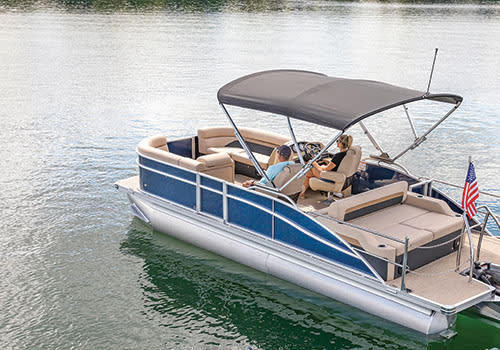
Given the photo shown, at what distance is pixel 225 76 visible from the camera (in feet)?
84.5

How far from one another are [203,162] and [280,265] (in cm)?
209

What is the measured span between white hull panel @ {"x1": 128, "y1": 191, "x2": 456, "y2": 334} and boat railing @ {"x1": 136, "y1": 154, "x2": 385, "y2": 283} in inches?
6.9

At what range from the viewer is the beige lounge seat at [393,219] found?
8.02 metres

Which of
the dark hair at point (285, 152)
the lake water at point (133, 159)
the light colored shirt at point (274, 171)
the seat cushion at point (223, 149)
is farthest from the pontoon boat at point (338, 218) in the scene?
the seat cushion at point (223, 149)

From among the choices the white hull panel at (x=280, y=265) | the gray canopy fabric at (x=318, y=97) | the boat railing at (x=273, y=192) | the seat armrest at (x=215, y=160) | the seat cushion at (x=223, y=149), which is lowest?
the white hull panel at (x=280, y=265)

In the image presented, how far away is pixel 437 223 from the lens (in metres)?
8.62

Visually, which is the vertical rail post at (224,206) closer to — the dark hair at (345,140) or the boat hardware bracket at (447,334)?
the dark hair at (345,140)

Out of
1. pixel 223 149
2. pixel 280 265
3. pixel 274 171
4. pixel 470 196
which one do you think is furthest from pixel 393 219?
pixel 223 149

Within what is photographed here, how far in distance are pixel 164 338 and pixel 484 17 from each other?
4916cm

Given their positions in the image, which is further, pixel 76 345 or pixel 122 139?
pixel 122 139

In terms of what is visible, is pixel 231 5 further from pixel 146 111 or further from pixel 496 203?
pixel 496 203

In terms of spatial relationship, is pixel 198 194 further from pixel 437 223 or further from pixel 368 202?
pixel 437 223

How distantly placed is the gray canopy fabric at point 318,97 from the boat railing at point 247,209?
1.21m

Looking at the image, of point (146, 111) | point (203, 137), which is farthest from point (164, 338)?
point (146, 111)
